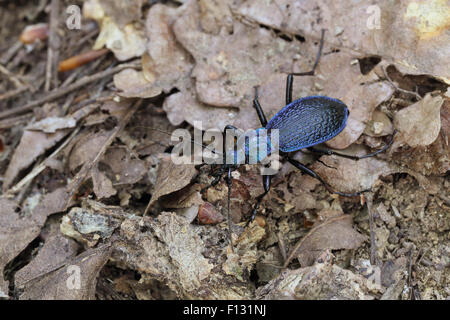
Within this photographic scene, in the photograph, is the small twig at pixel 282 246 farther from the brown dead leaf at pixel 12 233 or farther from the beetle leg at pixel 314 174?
the brown dead leaf at pixel 12 233

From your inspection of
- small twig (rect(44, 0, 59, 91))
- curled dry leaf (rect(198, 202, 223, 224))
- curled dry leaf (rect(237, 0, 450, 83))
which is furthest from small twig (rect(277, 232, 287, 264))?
small twig (rect(44, 0, 59, 91))

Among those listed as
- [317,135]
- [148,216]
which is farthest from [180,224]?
[317,135]

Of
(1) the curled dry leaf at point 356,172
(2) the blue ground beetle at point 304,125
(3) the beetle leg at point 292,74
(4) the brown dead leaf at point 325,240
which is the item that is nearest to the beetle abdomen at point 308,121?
(2) the blue ground beetle at point 304,125

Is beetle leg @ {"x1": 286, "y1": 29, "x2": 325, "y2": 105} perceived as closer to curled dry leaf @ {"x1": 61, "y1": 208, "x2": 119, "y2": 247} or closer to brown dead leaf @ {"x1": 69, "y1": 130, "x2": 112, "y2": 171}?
brown dead leaf @ {"x1": 69, "y1": 130, "x2": 112, "y2": 171}

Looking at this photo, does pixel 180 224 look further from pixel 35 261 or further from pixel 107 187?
pixel 35 261

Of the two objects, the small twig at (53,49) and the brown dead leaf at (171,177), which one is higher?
the small twig at (53,49)

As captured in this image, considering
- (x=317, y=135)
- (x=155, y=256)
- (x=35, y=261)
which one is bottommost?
(x=35, y=261)

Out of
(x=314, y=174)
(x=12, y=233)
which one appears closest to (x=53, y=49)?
(x=12, y=233)
